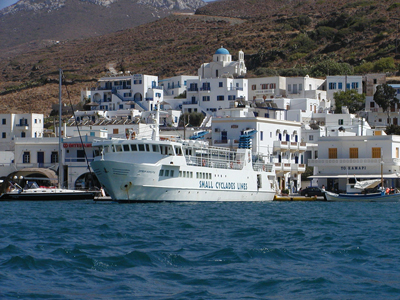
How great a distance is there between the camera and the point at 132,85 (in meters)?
104

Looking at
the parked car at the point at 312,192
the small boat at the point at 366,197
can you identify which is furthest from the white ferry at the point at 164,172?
the small boat at the point at 366,197

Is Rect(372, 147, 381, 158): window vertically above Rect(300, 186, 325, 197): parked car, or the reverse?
Rect(372, 147, 381, 158): window

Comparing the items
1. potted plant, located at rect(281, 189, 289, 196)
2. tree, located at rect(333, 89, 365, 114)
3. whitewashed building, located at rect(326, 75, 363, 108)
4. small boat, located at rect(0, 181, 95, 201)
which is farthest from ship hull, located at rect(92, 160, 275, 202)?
whitewashed building, located at rect(326, 75, 363, 108)

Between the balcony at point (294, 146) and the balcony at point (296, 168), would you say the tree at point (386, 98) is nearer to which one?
the balcony at point (294, 146)

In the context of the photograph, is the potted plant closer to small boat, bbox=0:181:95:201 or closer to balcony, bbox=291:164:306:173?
balcony, bbox=291:164:306:173

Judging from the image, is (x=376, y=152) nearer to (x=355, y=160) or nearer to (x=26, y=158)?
(x=355, y=160)

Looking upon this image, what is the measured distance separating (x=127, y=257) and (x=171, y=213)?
17390 mm

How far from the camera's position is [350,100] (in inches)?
3767

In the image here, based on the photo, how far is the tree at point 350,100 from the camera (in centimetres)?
9556

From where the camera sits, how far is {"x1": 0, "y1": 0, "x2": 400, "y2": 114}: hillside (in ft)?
436

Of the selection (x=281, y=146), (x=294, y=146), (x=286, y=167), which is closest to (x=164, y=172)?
(x=286, y=167)

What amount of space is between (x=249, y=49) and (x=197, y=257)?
5190 inches

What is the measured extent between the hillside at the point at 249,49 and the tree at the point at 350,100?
19.3 m

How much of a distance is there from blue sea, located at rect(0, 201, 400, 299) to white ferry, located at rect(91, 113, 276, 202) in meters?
11.4
